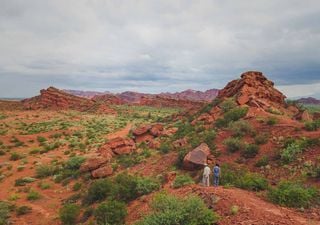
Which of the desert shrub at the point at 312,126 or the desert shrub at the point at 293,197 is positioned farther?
the desert shrub at the point at 312,126

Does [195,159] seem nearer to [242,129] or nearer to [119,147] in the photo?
[242,129]

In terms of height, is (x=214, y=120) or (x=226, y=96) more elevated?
(x=226, y=96)

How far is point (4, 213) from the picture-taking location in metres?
14.2

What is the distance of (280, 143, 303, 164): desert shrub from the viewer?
595 inches

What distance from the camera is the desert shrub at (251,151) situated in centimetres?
1702

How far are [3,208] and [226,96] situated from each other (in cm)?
2324

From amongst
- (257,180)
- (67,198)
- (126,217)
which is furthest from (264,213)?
(67,198)

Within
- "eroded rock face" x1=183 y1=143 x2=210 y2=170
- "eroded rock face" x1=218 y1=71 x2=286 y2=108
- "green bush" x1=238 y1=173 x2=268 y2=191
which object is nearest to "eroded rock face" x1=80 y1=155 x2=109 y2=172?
"eroded rock face" x1=183 y1=143 x2=210 y2=170

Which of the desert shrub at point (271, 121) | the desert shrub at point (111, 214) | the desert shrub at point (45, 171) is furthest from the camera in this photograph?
the desert shrub at point (45, 171)

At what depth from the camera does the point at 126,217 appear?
40.0 feet

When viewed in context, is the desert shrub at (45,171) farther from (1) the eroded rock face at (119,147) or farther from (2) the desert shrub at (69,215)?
(2) the desert shrub at (69,215)

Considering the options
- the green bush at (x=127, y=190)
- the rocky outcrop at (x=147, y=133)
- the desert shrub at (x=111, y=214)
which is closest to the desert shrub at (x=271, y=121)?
the green bush at (x=127, y=190)

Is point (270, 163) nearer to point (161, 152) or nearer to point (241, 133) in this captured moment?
point (241, 133)

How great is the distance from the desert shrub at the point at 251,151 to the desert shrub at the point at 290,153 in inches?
58.8
